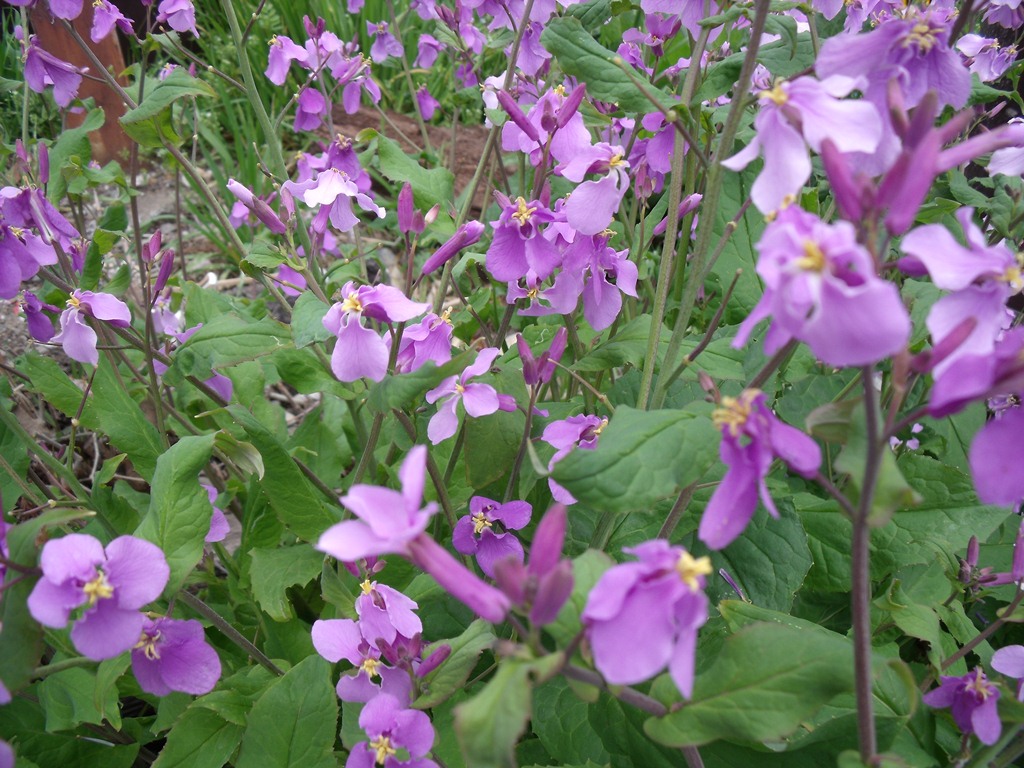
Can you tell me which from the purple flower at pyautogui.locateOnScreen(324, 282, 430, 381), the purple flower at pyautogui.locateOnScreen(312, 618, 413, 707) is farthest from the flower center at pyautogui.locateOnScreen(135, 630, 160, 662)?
the purple flower at pyautogui.locateOnScreen(324, 282, 430, 381)

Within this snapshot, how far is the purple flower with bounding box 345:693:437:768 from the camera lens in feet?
4.21

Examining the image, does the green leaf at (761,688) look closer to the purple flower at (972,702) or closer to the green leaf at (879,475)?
the green leaf at (879,475)

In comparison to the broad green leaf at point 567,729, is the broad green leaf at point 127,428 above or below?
above

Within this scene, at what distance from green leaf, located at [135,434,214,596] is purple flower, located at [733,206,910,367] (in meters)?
1.02

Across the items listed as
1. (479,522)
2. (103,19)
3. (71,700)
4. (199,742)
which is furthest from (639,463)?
(103,19)

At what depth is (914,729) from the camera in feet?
4.73

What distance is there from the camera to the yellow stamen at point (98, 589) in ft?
3.57

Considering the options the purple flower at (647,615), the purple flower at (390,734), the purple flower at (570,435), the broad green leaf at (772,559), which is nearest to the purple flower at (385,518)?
the purple flower at (647,615)

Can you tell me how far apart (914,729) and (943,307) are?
94 cm

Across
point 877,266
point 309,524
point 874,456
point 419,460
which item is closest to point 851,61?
point 877,266

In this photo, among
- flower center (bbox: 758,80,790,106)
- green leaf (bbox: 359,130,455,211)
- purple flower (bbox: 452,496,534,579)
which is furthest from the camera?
green leaf (bbox: 359,130,455,211)

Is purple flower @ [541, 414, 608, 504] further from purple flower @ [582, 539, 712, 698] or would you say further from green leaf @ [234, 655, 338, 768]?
purple flower @ [582, 539, 712, 698]

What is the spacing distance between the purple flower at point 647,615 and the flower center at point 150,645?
0.93 meters

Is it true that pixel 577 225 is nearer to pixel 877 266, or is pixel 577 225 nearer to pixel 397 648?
pixel 877 266
